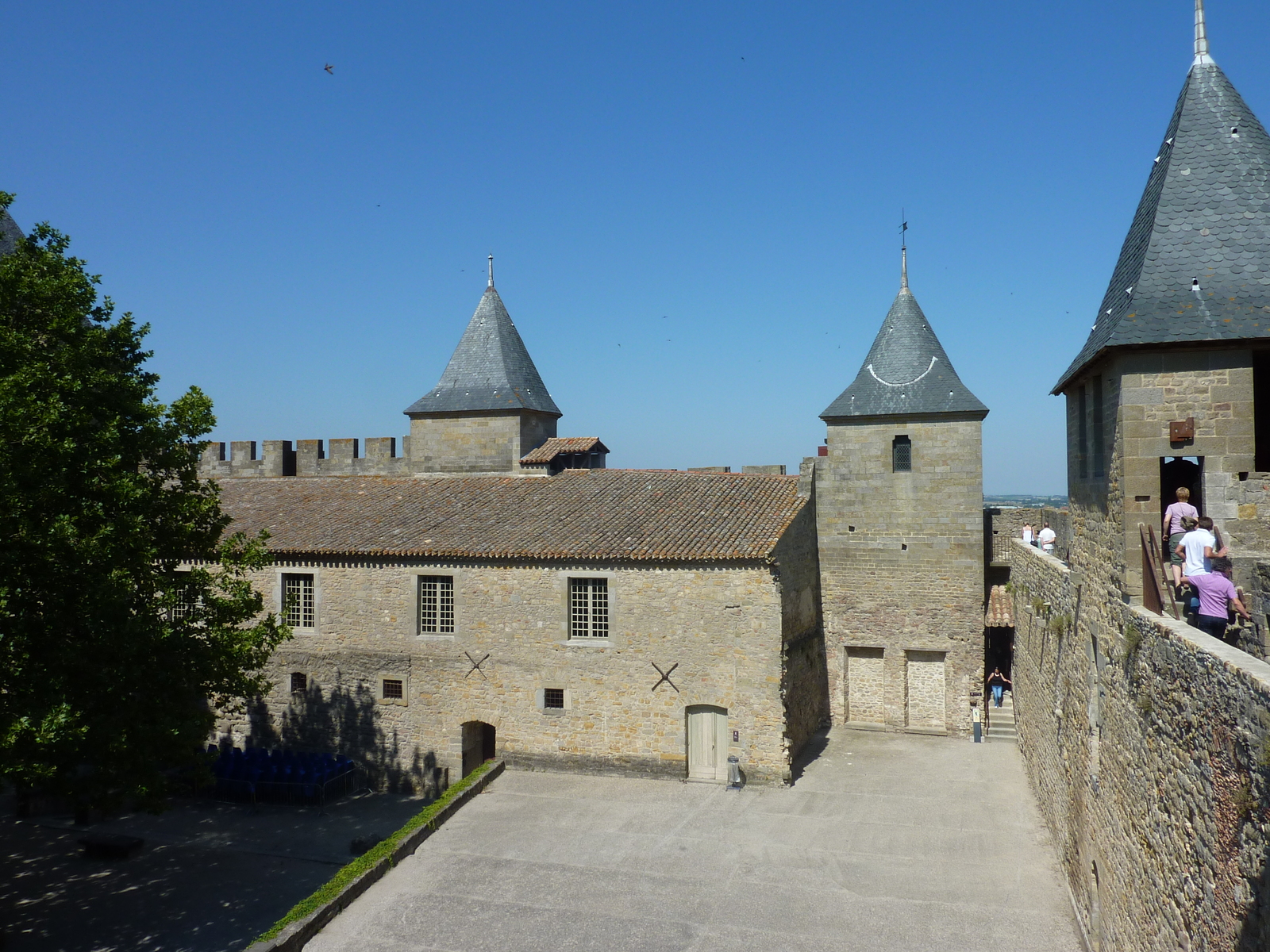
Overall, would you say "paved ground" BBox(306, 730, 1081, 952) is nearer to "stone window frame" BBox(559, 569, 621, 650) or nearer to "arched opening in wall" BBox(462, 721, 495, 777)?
"arched opening in wall" BBox(462, 721, 495, 777)

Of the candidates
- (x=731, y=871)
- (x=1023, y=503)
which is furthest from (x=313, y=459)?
(x=1023, y=503)

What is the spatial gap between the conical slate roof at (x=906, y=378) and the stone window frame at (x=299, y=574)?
45.0ft

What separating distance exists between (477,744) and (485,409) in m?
11.5

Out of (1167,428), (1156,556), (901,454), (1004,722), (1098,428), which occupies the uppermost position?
(901,454)

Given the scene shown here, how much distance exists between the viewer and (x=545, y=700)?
19938 millimetres

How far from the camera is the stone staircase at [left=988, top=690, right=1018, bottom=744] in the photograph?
2239 cm

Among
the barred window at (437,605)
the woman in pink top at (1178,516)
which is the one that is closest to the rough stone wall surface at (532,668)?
the barred window at (437,605)

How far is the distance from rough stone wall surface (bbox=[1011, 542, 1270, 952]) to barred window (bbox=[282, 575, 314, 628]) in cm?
1634

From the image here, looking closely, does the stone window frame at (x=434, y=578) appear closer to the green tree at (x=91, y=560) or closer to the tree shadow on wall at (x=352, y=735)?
the tree shadow on wall at (x=352, y=735)

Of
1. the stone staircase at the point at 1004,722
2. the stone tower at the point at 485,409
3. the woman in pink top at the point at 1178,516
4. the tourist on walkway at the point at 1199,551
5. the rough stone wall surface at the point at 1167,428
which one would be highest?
the stone tower at the point at 485,409

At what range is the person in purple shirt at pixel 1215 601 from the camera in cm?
794

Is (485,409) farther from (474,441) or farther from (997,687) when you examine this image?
(997,687)

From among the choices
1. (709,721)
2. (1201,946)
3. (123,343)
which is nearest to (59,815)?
(123,343)

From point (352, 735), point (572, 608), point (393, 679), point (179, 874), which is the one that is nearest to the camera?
point (179, 874)
